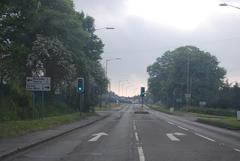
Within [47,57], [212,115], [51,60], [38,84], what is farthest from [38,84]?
[212,115]

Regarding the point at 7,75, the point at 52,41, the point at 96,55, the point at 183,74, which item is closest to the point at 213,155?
the point at 7,75

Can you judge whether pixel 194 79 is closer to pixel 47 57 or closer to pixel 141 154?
pixel 47 57

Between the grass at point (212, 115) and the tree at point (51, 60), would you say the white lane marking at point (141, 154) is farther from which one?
the tree at point (51, 60)

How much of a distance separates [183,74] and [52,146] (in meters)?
117

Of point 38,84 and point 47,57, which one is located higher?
point 47,57

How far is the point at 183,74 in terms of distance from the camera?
138000 mm

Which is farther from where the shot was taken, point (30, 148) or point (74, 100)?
point (74, 100)

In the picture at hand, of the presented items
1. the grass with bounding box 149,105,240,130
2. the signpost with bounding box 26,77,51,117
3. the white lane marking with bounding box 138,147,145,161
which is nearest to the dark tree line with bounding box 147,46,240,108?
the grass with bounding box 149,105,240,130

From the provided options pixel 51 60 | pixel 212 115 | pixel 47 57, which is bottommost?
pixel 212 115

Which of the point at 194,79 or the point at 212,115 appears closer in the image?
the point at 212,115

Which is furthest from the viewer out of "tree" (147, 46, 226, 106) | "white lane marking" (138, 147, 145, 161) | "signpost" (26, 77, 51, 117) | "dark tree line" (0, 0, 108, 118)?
"tree" (147, 46, 226, 106)

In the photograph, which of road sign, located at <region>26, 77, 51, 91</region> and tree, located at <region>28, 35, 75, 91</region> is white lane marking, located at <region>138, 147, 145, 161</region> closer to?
road sign, located at <region>26, 77, 51, 91</region>

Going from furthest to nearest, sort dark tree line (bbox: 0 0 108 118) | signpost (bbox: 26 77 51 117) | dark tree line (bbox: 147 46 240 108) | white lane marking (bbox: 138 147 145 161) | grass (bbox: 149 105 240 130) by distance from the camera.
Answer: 1. dark tree line (bbox: 147 46 240 108)
2. grass (bbox: 149 105 240 130)
3. dark tree line (bbox: 0 0 108 118)
4. signpost (bbox: 26 77 51 117)
5. white lane marking (bbox: 138 147 145 161)

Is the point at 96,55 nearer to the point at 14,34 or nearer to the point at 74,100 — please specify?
the point at 74,100
